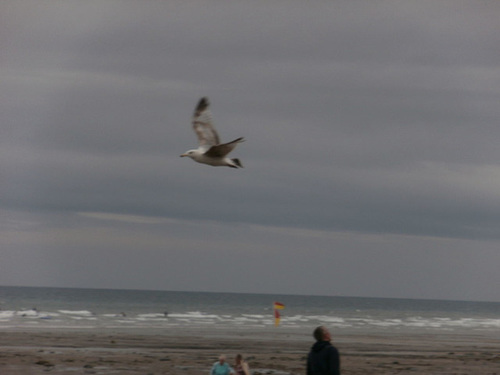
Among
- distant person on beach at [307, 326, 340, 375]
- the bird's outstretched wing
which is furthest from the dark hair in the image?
the bird's outstretched wing

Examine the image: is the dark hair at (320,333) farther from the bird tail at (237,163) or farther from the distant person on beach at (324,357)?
the bird tail at (237,163)

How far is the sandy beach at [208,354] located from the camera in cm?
2508

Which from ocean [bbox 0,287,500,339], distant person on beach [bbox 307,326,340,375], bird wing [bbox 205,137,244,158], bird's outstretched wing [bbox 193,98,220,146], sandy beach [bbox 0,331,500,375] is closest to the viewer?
distant person on beach [bbox 307,326,340,375]

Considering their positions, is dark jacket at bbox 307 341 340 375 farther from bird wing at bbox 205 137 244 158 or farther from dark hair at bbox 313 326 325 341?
bird wing at bbox 205 137 244 158

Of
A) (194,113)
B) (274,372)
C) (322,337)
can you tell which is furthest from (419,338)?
(322,337)

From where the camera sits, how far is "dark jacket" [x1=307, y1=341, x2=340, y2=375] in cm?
984

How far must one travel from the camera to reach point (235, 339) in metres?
38.8

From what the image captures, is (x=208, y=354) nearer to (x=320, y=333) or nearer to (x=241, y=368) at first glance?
(x=241, y=368)

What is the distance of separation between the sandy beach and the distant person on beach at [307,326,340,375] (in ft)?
47.6

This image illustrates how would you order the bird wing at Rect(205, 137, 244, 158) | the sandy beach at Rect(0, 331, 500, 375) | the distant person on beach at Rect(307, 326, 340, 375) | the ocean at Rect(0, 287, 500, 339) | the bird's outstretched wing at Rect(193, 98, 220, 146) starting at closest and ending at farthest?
the distant person on beach at Rect(307, 326, 340, 375) → the bird wing at Rect(205, 137, 244, 158) → the bird's outstretched wing at Rect(193, 98, 220, 146) → the sandy beach at Rect(0, 331, 500, 375) → the ocean at Rect(0, 287, 500, 339)

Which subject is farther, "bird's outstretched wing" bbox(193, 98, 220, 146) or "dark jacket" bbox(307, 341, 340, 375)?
"bird's outstretched wing" bbox(193, 98, 220, 146)

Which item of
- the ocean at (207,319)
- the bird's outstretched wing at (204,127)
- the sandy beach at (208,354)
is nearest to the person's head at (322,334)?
the bird's outstretched wing at (204,127)

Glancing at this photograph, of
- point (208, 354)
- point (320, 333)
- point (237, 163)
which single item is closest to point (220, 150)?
point (237, 163)

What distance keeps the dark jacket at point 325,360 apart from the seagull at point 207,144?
499cm
